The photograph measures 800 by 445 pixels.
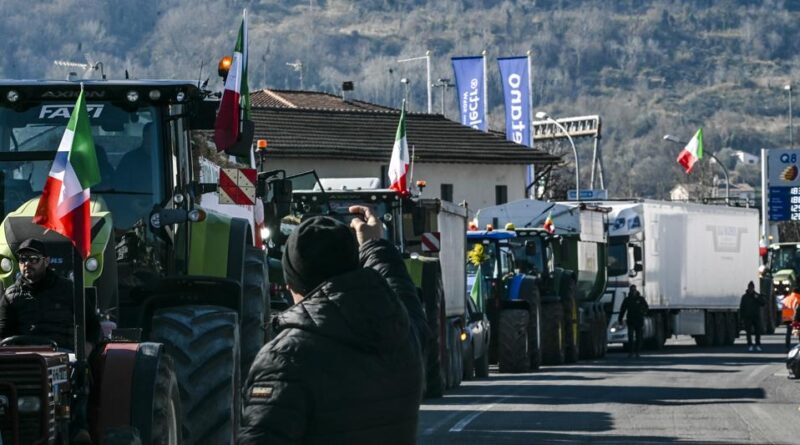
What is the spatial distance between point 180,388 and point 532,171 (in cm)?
6311

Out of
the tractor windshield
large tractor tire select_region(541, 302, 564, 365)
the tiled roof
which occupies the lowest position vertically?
large tractor tire select_region(541, 302, 564, 365)

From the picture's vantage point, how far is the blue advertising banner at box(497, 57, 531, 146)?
6341 cm

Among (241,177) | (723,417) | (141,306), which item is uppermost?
(241,177)

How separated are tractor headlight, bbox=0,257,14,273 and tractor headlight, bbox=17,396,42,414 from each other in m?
2.14

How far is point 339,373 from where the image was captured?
6.76 meters

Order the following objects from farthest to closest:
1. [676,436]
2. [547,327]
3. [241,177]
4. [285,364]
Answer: [547,327], [676,436], [241,177], [285,364]

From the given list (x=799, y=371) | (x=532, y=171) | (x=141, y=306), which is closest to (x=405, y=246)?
(x=799, y=371)

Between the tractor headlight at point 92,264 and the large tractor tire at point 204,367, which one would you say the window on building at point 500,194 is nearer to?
the large tractor tire at point 204,367

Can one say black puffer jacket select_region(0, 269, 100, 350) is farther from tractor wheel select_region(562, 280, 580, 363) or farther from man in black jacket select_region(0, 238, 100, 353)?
tractor wheel select_region(562, 280, 580, 363)

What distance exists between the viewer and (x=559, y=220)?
4066cm

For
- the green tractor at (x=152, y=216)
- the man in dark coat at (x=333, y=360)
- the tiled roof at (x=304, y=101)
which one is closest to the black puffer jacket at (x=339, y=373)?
the man in dark coat at (x=333, y=360)

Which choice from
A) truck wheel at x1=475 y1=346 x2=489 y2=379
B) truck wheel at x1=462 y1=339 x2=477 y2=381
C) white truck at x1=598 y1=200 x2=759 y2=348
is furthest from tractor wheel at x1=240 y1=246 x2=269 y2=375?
white truck at x1=598 y1=200 x2=759 y2=348

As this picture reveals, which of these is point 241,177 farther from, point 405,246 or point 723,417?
point 405,246

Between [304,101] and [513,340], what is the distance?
46.6 metres
